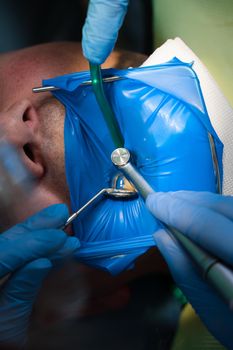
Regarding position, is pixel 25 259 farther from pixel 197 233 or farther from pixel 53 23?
pixel 53 23

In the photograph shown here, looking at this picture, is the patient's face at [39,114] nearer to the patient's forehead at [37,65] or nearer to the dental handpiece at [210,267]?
the patient's forehead at [37,65]

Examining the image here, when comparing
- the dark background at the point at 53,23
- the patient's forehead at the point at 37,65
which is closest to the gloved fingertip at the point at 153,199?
the patient's forehead at the point at 37,65

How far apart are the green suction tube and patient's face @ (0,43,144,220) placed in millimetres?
133

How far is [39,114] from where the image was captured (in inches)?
37.3

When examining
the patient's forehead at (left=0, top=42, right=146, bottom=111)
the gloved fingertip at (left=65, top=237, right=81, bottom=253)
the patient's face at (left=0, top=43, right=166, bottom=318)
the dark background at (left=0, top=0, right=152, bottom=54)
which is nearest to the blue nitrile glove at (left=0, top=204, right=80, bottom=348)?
the gloved fingertip at (left=65, top=237, right=81, bottom=253)

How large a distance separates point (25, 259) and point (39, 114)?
0.38m

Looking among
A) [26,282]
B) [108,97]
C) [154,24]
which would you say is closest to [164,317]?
[26,282]

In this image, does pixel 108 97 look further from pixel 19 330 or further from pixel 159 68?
pixel 19 330

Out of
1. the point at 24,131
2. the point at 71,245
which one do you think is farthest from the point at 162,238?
the point at 24,131

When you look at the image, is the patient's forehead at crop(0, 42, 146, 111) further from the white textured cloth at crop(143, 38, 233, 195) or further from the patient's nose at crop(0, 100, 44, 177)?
the white textured cloth at crop(143, 38, 233, 195)

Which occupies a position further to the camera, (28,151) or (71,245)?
(28,151)

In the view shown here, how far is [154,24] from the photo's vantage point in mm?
1226

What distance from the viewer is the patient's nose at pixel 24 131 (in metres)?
0.88

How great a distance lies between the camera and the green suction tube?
0.79 meters
